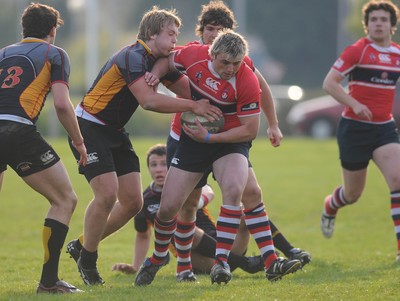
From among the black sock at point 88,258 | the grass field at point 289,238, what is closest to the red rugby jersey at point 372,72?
the grass field at point 289,238

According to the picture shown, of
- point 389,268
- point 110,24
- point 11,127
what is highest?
point 11,127

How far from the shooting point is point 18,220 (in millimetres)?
16109

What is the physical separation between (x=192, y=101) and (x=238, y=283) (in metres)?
1.57

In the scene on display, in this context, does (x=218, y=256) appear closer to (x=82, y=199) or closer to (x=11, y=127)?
(x=11, y=127)

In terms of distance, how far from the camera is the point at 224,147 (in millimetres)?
7684

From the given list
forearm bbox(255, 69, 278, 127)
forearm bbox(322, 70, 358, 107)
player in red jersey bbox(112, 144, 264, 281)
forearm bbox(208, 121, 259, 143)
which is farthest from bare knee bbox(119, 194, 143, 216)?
forearm bbox(322, 70, 358, 107)

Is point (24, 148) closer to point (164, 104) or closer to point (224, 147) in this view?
point (164, 104)

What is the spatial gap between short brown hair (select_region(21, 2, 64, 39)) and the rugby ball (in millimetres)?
1304

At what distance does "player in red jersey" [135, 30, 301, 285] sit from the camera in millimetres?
7406

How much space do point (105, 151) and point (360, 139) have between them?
10.3 ft

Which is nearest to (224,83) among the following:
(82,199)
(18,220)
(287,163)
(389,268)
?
(389,268)

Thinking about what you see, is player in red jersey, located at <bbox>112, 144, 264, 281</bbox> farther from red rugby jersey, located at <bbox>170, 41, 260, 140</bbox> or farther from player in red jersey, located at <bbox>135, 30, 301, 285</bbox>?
red rugby jersey, located at <bbox>170, 41, 260, 140</bbox>

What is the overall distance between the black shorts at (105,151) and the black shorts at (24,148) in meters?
0.74

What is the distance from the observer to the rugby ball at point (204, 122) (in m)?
7.52
